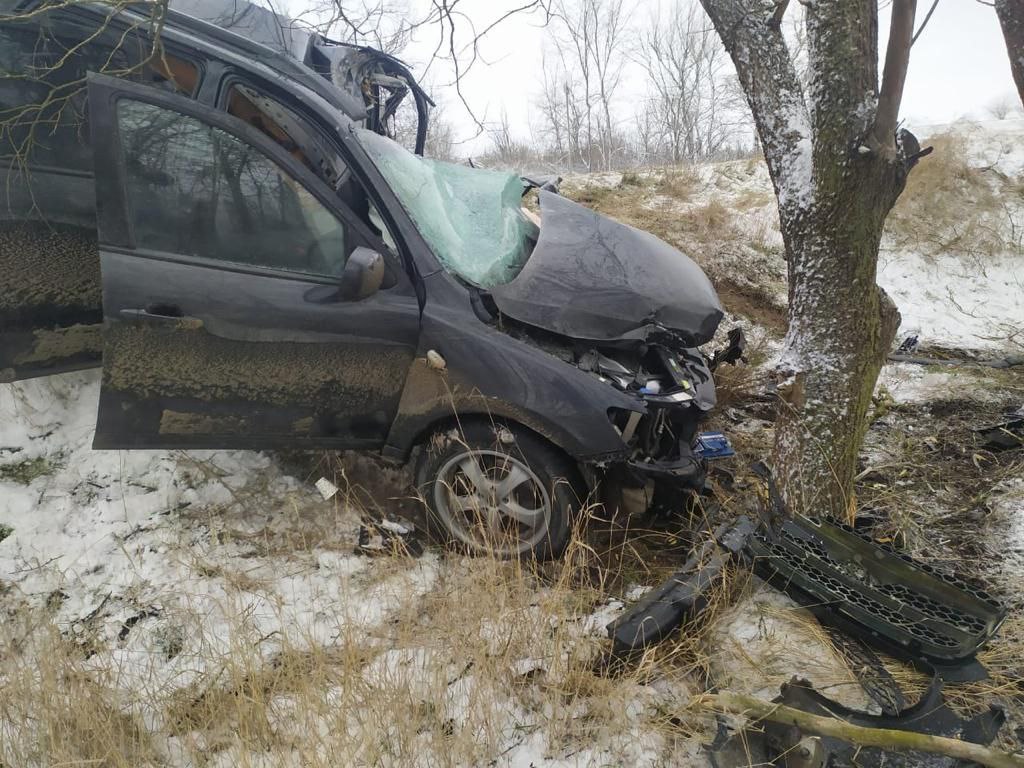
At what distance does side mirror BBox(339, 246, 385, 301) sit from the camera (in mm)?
2215

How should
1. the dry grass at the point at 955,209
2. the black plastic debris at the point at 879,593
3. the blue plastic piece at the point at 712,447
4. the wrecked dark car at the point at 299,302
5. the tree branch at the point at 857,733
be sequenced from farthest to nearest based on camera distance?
the dry grass at the point at 955,209 → the blue plastic piece at the point at 712,447 → the wrecked dark car at the point at 299,302 → the black plastic debris at the point at 879,593 → the tree branch at the point at 857,733

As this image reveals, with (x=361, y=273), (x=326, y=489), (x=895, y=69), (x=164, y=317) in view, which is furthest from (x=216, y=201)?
(x=895, y=69)

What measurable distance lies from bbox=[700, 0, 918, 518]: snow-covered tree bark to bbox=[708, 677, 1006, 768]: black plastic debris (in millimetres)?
1028

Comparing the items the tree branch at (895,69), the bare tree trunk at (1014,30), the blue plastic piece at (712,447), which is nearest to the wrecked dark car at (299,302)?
A: the blue plastic piece at (712,447)

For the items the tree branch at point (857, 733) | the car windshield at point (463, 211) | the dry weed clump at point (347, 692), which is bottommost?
the dry weed clump at point (347, 692)

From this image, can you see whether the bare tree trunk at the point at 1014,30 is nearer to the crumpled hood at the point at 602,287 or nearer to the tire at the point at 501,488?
the crumpled hood at the point at 602,287

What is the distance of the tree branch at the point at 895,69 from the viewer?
2.18 metres

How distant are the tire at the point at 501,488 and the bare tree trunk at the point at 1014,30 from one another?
2.76 m

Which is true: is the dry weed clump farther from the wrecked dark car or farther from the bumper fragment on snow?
the wrecked dark car

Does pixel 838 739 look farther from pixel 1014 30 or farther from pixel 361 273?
pixel 1014 30

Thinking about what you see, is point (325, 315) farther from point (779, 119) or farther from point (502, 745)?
point (779, 119)

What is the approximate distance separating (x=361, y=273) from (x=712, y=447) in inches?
72.4

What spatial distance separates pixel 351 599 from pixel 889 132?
2920 mm

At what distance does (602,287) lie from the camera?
2633 mm
